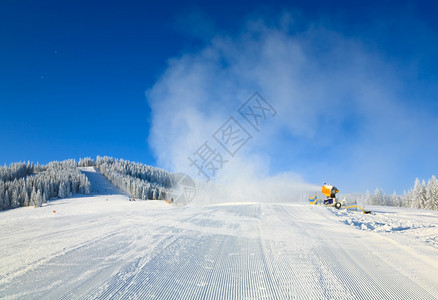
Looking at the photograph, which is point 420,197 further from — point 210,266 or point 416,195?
point 210,266

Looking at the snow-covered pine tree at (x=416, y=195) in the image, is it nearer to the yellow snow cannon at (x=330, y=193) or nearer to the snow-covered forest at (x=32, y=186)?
the yellow snow cannon at (x=330, y=193)

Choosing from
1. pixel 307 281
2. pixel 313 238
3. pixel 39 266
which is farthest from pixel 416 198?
pixel 39 266

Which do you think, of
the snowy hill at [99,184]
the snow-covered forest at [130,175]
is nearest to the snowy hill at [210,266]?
the snow-covered forest at [130,175]

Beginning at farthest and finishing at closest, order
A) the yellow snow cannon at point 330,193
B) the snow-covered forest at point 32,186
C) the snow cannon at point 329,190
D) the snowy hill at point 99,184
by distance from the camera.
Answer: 1. the snowy hill at point 99,184
2. the snow-covered forest at point 32,186
3. the snow cannon at point 329,190
4. the yellow snow cannon at point 330,193

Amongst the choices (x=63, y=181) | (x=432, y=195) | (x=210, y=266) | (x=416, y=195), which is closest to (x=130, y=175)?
(x=63, y=181)

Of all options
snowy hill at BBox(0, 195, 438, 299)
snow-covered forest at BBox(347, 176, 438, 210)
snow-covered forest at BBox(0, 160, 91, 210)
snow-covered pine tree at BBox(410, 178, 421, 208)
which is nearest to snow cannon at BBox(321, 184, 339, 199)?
snowy hill at BBox(0, 195, 438, 299)

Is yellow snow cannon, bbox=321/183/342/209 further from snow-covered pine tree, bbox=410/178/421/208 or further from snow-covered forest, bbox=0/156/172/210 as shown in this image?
snow-covered forest, bbox=0/156/172/210

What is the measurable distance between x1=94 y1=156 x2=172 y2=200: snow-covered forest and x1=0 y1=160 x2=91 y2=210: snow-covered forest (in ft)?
72.6

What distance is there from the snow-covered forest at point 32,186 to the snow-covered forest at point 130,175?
72.6 ft

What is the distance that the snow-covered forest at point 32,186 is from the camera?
64900 millimetres

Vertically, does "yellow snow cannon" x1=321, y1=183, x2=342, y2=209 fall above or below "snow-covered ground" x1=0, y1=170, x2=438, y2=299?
above

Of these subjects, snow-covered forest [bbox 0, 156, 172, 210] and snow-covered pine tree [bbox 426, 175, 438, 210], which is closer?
snow-covered pine tree [bbox 426, 175, 438, 210]

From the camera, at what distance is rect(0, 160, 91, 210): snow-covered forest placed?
64.9m

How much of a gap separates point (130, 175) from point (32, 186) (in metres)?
60.9
